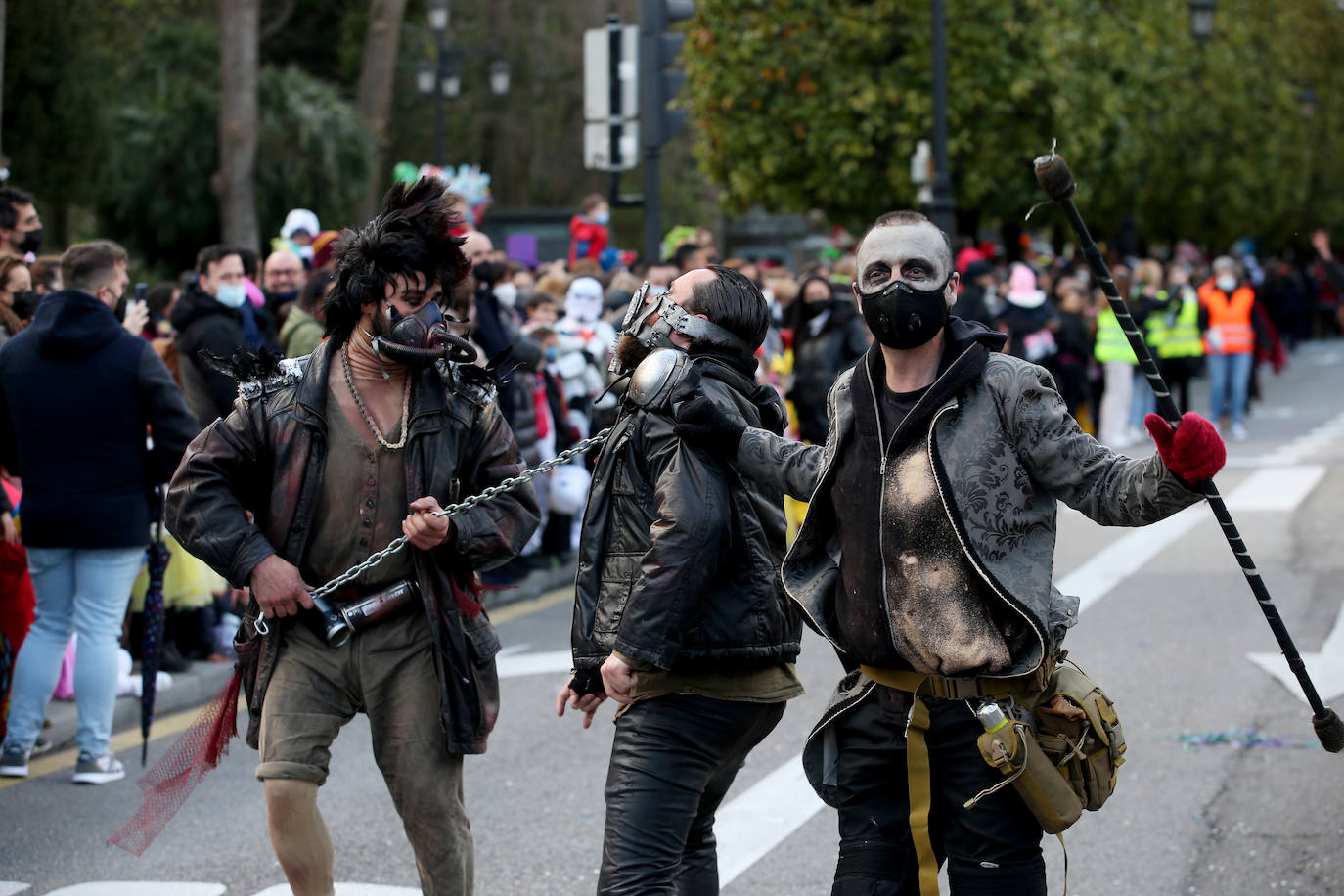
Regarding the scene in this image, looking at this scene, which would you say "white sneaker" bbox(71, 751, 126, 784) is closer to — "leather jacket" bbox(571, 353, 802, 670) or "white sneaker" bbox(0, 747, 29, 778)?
"white sneaker" bbox(0, 747, 29, 778)

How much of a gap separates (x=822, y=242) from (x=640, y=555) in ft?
130

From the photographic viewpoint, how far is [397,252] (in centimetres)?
417

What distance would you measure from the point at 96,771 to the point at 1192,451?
14.9 ft

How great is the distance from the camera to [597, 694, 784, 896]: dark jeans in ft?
12.0

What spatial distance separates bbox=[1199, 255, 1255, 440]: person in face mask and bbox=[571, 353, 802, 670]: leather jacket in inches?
646

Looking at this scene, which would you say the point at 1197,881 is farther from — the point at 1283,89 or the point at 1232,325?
the point at 1283,89

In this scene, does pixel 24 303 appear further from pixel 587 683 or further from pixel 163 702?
pixel 587 683

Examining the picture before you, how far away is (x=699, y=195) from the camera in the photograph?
34.5 metres

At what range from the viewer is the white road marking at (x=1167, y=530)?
10297 millimetres

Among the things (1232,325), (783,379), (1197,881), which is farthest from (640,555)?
(1232,325)

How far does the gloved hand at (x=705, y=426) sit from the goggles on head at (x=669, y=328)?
0.75 feet

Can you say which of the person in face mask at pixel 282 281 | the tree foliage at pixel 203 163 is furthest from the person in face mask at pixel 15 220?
the tree foliage at pixel 203 163

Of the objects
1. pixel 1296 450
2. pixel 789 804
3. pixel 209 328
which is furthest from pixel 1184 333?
pixel 789 804

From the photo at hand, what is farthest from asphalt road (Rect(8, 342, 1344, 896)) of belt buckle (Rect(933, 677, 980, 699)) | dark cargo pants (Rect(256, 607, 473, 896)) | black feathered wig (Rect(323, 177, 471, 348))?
black feathered wig (Rect(323, 177, 471, 348))
